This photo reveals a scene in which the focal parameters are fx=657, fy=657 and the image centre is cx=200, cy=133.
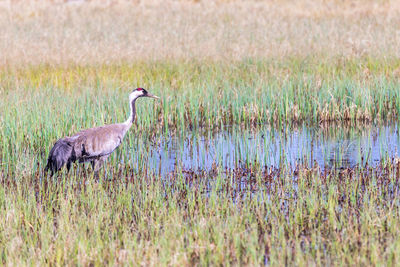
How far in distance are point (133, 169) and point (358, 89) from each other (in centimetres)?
475

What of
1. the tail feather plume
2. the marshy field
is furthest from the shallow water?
the tail feather plume

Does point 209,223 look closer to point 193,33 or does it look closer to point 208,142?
point 208,142

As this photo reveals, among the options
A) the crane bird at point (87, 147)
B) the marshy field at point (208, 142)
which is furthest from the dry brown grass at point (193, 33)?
the crane bird at point (87, 147)

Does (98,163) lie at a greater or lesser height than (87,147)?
lesser

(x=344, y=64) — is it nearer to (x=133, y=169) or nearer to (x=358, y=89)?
(x=358, y=89)

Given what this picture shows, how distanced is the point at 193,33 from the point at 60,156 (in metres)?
9.91

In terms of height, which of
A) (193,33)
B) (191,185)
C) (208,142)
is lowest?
(191,185)

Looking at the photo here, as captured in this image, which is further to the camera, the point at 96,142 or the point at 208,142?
the point at 208,142

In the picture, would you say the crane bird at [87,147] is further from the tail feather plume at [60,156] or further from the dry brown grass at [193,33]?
the dry brown grass at [193,33]

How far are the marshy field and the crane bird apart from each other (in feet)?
0.62

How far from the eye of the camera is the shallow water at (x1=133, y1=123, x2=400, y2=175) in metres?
8.77

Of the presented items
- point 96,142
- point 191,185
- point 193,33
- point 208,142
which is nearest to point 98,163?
point 96,142

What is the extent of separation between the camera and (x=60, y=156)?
798cm

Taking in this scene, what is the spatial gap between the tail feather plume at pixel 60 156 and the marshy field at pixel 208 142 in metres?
0.17
